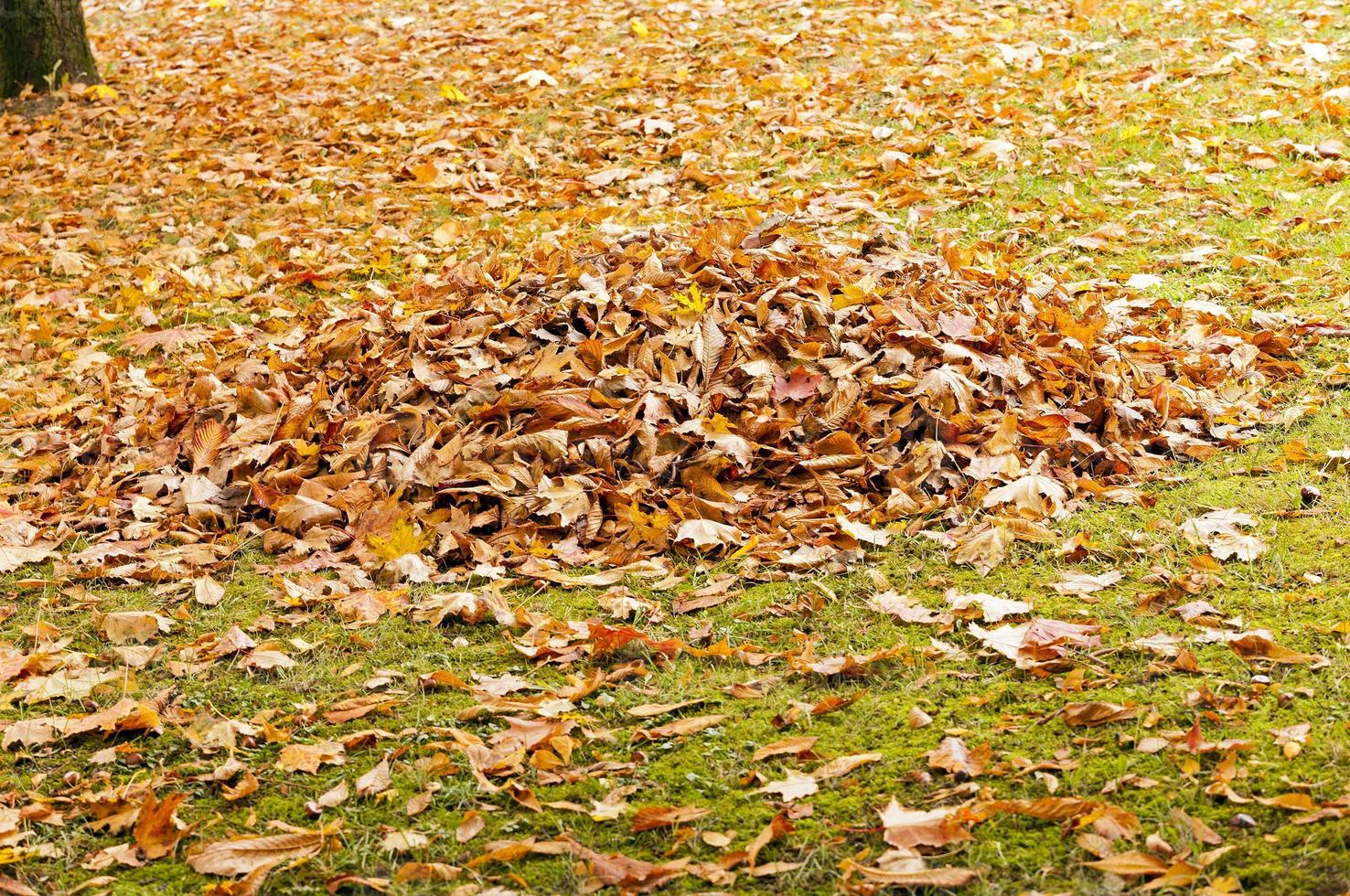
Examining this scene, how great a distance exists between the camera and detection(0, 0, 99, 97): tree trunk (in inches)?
343

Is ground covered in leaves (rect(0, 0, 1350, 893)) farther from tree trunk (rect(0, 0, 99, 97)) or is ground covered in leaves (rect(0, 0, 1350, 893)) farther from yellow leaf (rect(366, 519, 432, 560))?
tree trunk (rect(0, 0, 99, 97))

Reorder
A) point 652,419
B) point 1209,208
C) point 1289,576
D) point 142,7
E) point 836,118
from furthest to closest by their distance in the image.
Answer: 1. point 142,7
2. point 836,118
3. point 1209,208
4. point 652,419
5. point 1289,576

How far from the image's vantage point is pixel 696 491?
13.5 feet

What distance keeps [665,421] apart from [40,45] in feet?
23.0

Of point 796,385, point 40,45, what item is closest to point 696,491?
point 796,385

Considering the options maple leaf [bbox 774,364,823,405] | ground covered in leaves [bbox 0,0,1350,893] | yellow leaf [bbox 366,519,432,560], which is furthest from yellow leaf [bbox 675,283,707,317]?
yellow leaf [bbox 366,519,432,560]

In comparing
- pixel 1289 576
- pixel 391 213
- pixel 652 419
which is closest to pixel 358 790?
pixel 652 419

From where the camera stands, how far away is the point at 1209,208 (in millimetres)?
6426

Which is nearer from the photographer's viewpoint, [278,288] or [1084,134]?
[278,288]

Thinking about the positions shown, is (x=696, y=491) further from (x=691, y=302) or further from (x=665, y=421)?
(x=691, y=302)

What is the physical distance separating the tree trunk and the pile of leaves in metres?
4.79

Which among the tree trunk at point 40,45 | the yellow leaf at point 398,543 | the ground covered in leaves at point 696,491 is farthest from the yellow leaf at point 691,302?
the tree trunk at point 40,45

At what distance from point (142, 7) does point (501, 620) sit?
10.0m

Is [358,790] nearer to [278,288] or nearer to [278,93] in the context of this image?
[278,288]
